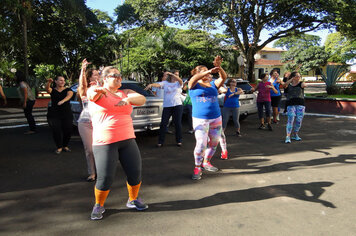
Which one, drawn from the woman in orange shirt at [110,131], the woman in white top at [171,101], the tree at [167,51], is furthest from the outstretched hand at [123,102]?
the tree at [167,51]

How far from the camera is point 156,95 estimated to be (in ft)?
23.6

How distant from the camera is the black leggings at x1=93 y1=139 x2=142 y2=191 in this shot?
295 centimetres

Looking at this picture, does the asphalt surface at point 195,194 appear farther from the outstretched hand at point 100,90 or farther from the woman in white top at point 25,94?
the woman in white top at point 25,94

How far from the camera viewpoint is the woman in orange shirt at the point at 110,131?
294 cm

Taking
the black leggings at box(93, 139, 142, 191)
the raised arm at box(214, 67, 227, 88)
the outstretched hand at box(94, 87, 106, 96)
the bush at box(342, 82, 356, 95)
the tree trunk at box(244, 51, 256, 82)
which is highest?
the tree trunk at box(244, 51, 256, 82)

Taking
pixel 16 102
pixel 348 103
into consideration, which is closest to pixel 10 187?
pixel 348 103

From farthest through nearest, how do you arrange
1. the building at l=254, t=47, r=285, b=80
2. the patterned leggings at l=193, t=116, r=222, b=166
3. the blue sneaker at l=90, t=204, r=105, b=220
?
the building at l=254, t=47, r=285, b=80, the patterned leggings at l=193, t=116, r=222, b=166, the blue sneaker at l=90, t=204, r=105, b=220

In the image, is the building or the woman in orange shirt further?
the building

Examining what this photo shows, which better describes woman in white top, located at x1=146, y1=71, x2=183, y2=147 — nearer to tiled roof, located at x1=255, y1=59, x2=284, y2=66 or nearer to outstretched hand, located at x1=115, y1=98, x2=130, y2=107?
outstretched hand, located at x1=115, y1=98, x2=130, y2=107

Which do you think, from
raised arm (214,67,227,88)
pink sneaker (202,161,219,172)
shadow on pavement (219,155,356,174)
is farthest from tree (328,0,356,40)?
pink sneaker (202,161,219,172)

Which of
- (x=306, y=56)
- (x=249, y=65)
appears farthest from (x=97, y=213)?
(x=306, y=56)

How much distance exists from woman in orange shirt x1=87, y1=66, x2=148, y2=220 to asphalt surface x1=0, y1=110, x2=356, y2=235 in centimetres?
51

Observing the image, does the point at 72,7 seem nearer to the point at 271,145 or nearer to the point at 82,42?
the point at 82,42

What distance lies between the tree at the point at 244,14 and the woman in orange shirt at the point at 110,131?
53.6ft
